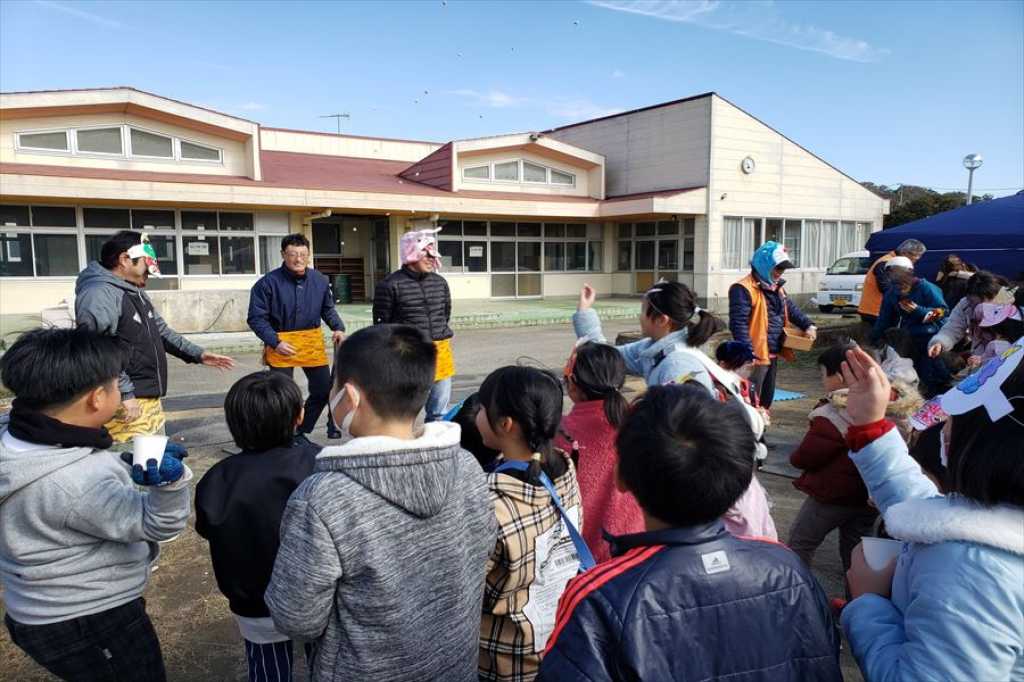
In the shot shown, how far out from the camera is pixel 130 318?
3.64 metres

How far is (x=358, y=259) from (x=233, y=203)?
17.7 feet

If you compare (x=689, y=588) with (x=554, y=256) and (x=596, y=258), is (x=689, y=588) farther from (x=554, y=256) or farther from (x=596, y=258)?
(x=596, y=258)

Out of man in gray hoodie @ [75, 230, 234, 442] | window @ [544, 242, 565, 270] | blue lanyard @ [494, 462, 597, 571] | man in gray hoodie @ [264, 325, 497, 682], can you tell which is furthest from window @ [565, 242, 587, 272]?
man in gray hoodie @ [264, 325, 497, 682]

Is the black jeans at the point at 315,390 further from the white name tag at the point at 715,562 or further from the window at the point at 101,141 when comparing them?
the window at the point at 101,141

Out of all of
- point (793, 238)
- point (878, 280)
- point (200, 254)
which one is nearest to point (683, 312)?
point (878, 280)

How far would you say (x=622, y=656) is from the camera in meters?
1.13

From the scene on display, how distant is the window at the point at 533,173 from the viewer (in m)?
20.4

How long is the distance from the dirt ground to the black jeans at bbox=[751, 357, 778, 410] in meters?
0.92

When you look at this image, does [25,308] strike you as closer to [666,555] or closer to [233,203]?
[233,203]

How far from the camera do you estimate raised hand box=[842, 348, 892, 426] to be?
1.55 m

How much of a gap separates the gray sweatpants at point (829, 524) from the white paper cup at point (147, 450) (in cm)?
260

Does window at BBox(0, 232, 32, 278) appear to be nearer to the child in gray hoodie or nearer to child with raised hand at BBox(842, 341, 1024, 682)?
the child in gray hoodie

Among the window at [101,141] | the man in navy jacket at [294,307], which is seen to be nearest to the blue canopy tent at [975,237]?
the man in navy jacket at [294,307]

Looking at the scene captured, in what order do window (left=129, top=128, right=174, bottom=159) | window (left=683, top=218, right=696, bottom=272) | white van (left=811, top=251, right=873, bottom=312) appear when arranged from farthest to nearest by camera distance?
window (left=683, top=218, right=696, bottom=272) < white van (left=811, top=251, right=873, bottom=312) < window (left=129, top=128, right=174, bottom=159)
